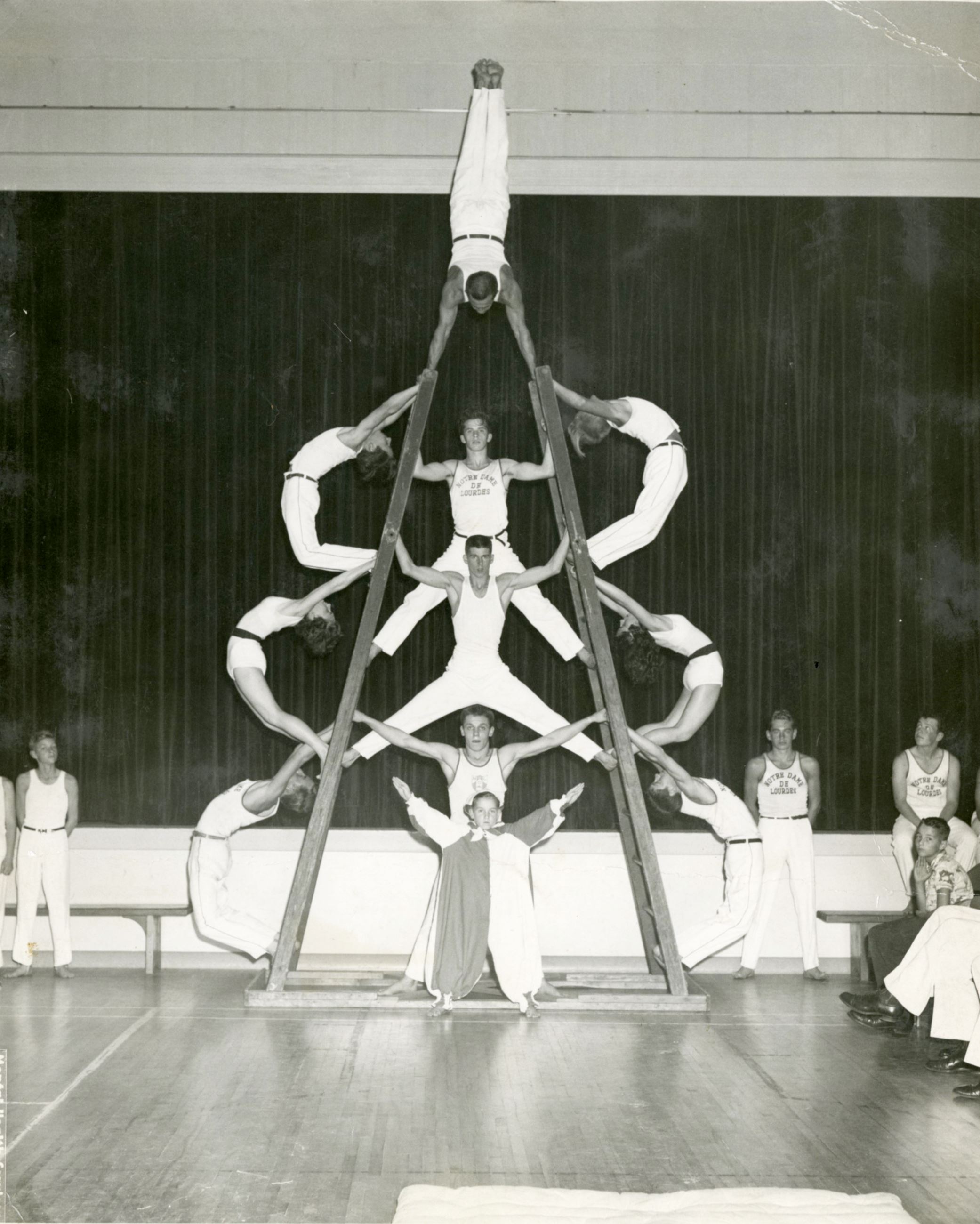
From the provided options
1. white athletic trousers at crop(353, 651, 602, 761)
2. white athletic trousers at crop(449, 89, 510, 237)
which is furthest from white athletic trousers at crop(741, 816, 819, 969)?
white athletic trousers at crop(449, 89, 510, 237)

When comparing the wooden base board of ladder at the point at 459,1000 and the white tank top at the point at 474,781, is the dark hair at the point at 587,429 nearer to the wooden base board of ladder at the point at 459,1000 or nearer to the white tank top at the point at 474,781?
the white tank top at the point at 474,781

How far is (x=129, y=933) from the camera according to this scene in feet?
25.8

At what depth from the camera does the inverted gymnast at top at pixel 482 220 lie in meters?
6.53

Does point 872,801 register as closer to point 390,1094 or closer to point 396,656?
point 396,656

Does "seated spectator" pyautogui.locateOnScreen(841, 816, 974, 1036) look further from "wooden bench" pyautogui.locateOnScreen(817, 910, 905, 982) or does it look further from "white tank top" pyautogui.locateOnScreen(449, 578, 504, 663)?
"white tank top" pyautogui.locateOnScreen(449, 578, 504, 663)

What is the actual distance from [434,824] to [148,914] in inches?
81.5

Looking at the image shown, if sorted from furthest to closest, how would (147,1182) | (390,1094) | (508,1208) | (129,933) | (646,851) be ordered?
(129,933) < (646,851) < (390,1094) < (147,1182) < (508,1208)

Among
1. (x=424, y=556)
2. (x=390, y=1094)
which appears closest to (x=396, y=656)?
(x=424, y=556)

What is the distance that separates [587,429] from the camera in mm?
7207

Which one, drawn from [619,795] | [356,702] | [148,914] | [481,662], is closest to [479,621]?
[481,662]

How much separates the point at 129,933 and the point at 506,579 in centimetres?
330

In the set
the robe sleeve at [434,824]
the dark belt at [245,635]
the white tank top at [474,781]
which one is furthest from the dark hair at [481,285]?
the robe sleeve at [434,824]

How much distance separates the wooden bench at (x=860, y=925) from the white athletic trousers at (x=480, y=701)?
5.68ft

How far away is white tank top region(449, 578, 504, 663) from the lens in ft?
22.6
